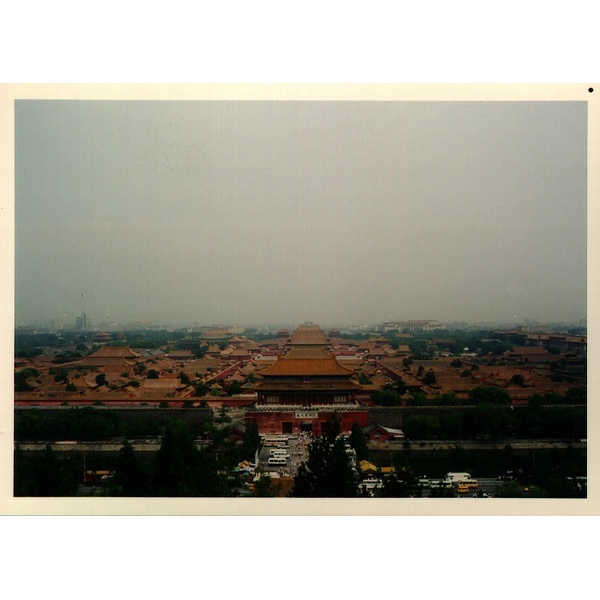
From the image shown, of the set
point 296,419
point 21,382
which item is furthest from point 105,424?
point 296,419

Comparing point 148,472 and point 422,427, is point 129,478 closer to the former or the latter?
point 148,472

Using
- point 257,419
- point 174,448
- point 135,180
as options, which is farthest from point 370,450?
point 135,180

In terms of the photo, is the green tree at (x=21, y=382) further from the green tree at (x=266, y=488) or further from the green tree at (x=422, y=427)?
the green tree at (x=422, y=427)

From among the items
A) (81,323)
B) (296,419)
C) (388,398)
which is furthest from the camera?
(296,419)

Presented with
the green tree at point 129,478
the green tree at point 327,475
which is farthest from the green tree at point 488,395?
the green tree at point 129,478

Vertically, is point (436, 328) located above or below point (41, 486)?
above

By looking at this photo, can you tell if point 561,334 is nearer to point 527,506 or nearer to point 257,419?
point 527,506
